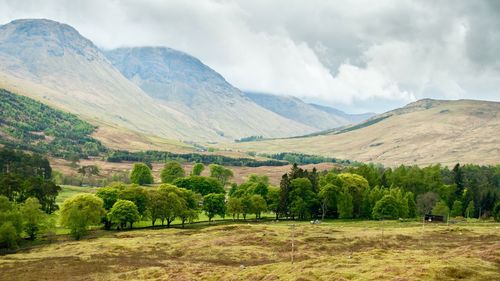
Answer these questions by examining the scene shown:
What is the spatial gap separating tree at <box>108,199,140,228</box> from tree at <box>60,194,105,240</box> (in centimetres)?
599

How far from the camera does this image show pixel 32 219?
380ft

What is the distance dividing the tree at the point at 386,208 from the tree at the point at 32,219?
335 feet

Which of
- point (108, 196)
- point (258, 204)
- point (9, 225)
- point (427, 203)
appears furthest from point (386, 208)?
point (9, 225)

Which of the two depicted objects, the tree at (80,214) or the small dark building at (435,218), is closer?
the tree at (80,214)

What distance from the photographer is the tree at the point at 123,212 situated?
131 meters

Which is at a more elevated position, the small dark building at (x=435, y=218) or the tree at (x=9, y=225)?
the small dark building at (x=435, y=218)

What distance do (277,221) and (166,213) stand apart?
38041 millimetres

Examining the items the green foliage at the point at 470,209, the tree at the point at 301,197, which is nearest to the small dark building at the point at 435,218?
the green foliage at the point at 470,209

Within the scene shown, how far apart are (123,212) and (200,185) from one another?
62751 millimetres

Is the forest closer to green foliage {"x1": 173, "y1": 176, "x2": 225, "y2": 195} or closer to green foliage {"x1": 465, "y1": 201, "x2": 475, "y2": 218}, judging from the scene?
green foliage {"x1": 465, "y1": 201, "x2": 475, "y2": 218}

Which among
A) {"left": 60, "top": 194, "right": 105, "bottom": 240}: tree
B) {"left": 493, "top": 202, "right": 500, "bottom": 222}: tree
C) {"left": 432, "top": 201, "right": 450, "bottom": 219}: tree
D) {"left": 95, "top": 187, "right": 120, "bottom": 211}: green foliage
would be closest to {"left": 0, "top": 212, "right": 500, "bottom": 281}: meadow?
{"left": 60, "top": 194, "right": 105, "bottom": 240}: tree

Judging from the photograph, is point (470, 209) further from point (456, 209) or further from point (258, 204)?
point (258, 204)

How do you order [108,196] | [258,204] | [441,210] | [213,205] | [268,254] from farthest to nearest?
1. [441,210]
2. [258,204]
3. [213,205]
4. [108,196]
5. [268,254]

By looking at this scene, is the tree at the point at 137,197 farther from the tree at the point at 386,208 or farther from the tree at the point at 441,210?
the tree at the point at 441,210
